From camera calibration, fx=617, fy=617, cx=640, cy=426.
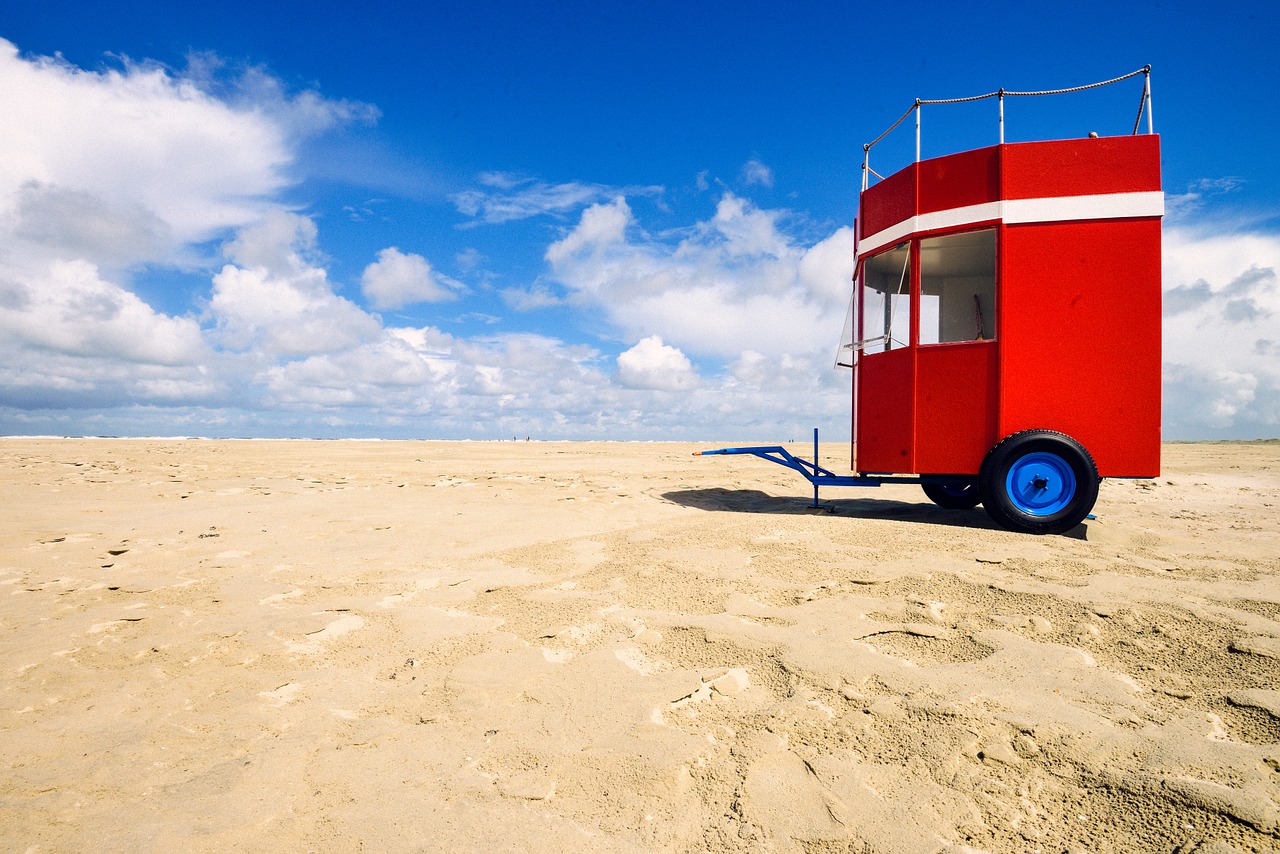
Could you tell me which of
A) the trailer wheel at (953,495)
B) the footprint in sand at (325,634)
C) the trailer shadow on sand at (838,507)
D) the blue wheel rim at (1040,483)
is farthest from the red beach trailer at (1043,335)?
the footprint in sand at (325,634)

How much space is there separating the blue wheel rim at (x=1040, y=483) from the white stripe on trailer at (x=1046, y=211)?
2402mm

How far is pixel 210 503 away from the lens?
29.4 ft

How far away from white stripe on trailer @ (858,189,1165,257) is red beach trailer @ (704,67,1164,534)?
0.4 inches

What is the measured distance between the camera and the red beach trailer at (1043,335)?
6.03 meters

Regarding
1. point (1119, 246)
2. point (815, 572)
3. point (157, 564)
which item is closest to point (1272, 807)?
point (815, 572)

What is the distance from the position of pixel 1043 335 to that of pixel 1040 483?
1508mm

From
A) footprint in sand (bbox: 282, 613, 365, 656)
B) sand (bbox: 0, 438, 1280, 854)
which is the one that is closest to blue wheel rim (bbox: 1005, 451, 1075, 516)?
sand (bbox: 0, 438, 1280, 854)

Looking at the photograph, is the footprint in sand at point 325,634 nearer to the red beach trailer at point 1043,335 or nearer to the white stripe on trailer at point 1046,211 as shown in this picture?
the red beach trailer at point 1043,335

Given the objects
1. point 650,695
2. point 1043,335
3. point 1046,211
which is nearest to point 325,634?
point 650,695

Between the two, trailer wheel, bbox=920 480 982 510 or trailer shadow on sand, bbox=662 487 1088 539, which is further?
trailer wheel, bbox=920 480 982 510

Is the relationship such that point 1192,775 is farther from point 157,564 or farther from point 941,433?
point 157,564

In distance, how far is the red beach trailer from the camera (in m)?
6.03

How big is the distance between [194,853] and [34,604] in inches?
147

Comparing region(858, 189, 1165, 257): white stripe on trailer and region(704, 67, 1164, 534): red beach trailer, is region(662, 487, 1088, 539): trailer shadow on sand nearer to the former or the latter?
region(704, 67, 1164, 534): red beach trailer
